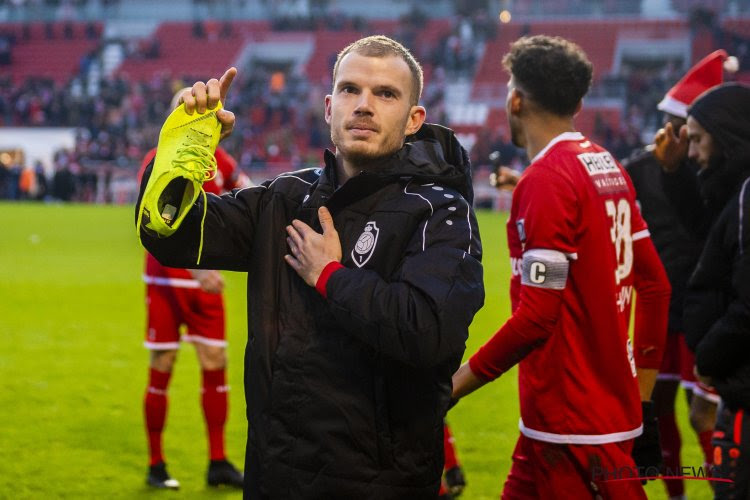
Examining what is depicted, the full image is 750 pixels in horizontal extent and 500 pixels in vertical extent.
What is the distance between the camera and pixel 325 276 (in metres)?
2.50

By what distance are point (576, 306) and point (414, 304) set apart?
837 millimetres

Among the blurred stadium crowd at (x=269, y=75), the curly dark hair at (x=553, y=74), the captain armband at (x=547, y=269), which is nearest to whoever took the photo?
the captain armband at (x=547, y=269)

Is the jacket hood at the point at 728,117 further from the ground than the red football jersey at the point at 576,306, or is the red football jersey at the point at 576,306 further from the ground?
the jacket hood at the point at 728,117

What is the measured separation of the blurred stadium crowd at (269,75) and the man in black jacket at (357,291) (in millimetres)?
25928

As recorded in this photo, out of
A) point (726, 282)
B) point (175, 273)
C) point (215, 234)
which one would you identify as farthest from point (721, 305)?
point (175, 273)

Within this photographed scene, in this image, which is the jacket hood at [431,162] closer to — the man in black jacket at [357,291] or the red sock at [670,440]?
the man in black jacket at [357,291]

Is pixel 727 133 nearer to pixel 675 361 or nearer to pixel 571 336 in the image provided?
pixel 571 336

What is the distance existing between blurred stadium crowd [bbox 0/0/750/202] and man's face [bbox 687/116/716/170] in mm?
24604

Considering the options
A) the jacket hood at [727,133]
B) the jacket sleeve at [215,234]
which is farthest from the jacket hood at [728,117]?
the jacket sleeve at [215,234]

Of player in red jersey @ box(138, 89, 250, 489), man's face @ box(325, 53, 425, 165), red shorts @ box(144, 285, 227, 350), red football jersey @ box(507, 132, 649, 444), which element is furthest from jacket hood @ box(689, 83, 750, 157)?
red shorts @ box(144, 285, 227, 350)

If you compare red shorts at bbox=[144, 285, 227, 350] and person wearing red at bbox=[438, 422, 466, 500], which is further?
red shorts at bbox=[144, 285, 227, 350]

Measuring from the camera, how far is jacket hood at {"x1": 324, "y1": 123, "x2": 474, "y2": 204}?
2670 millimetres

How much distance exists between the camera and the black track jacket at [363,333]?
2436 millimetres

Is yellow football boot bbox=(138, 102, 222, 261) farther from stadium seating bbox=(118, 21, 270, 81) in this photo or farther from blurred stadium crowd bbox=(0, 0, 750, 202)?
stadium seating bbox=(118, 21, 270, 81)
